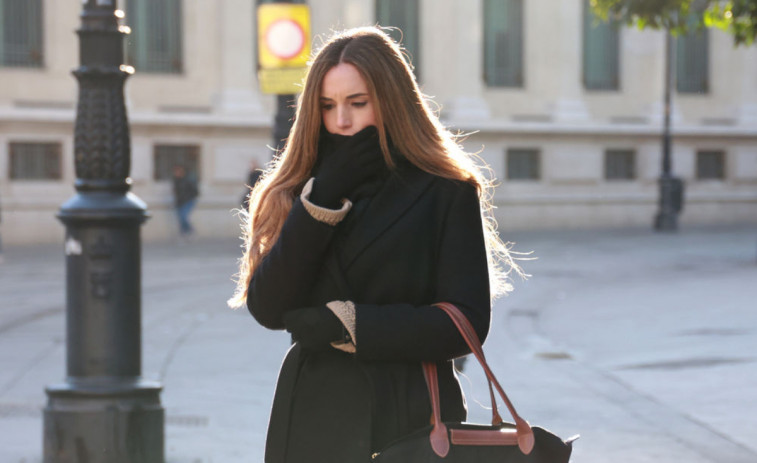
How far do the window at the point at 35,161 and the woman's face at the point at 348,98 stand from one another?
73.1 feet

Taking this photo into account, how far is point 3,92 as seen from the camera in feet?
79.0

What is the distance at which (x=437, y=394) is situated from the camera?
102 inches

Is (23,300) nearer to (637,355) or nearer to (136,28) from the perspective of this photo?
(637,355)

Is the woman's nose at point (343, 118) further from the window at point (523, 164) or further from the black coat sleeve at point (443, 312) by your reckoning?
the window at point (523, 164)

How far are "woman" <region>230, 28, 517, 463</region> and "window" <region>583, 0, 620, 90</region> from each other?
2789 cm

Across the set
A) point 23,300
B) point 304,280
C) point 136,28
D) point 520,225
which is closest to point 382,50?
point 304,280

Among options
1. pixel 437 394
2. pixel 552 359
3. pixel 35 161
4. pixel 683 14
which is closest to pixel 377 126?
pixel 437 394

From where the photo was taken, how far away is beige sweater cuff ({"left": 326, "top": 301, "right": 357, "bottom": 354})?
260cm

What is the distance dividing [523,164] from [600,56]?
12.2 feet

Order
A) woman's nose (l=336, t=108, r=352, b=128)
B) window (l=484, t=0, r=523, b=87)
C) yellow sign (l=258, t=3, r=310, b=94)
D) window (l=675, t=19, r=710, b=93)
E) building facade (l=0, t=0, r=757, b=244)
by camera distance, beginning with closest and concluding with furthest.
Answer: woman's nose (l=336, t=108, r=352, b=128)
yellow sign (l=258, t=3, r=310, b=94)
building facade (l=0, t=0, r=757, b=244)
window (l=484, t=0, r=523, b=87)
window (l=675, t=19, r=710, b=93)

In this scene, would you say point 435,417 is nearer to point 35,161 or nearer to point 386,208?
point 386,208

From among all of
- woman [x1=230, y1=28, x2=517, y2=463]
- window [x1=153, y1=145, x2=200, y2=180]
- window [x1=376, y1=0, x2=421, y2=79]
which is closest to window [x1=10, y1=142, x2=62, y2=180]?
window [x1=153, y1=145, x2=200, y2=180]

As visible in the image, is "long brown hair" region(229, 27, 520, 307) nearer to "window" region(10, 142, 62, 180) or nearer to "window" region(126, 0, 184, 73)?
"window" region(10, 142, 62, 180)

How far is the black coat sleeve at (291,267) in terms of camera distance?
263cm
